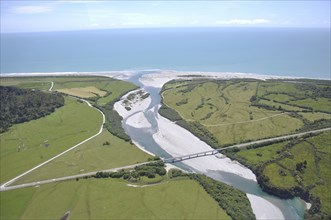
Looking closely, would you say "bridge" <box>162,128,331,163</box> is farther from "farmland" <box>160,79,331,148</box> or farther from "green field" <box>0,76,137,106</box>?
"green field" <box>0,76,137,106</box>

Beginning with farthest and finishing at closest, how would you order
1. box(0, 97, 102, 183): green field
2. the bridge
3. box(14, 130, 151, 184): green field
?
1. box(0, 97, 102, 183): green field
2. the bridge
3. box(14, 130, 151, 184): green field

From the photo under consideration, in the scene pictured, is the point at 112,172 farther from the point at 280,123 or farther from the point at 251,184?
the point at 280,123

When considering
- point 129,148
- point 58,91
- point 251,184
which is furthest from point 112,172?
point 58,91

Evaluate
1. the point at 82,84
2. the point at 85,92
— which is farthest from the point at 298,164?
the point at 82,84

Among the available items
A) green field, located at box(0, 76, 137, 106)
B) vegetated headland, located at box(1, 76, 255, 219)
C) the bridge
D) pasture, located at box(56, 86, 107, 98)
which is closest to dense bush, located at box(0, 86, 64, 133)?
vegetated headland, located at box(1, 76, 255, 219)

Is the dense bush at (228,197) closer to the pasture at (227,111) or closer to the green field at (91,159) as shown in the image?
the green field at (91,159)

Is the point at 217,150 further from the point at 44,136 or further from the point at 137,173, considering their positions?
the point at 44,136

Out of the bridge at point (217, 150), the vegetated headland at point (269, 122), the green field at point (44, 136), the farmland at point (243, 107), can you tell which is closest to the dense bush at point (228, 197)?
the vegetated headland at point (269, 122)
